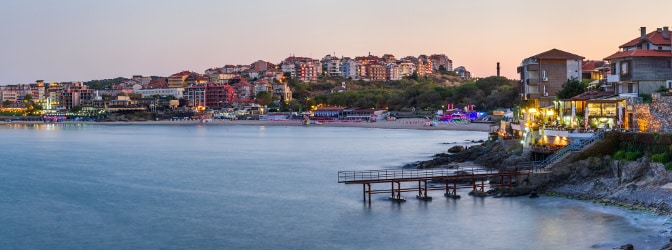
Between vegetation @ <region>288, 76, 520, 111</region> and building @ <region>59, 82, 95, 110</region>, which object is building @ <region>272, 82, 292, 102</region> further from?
building @ <region>59, 82, 95, 110</region>

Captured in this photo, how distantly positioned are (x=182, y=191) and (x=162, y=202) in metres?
Answer: 3.36

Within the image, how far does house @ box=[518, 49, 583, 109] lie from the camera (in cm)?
4081

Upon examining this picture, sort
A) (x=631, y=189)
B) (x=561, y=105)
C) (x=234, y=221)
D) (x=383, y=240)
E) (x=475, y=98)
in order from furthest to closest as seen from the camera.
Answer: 1. (x=475, y=98)
2. (x=561, y=105)
3. (x=234, y=221)
4. (x=631, y=189)
5. (x=383, y=240)

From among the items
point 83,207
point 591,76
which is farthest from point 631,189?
point 591,76

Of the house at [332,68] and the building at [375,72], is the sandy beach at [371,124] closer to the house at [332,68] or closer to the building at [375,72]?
the house at [332,68]

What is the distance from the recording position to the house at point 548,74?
134ft

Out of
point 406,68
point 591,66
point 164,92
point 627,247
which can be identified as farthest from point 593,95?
point 406,68

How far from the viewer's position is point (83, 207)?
28.8m

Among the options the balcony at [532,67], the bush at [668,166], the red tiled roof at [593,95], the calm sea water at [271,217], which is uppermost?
the balcony at [532,67]

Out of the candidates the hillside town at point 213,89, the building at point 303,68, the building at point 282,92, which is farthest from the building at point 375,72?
the building at point 282,92

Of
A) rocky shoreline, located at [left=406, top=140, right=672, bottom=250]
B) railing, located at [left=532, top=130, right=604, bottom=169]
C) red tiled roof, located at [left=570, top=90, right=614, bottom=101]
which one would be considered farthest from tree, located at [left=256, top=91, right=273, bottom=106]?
railing, located at [left=532, top=130, right=604, bottom=169]

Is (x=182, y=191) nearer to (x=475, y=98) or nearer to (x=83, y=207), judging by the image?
(x=83, y=207)

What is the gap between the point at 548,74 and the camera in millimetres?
41000

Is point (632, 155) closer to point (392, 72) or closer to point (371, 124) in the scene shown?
point (371, 124)
